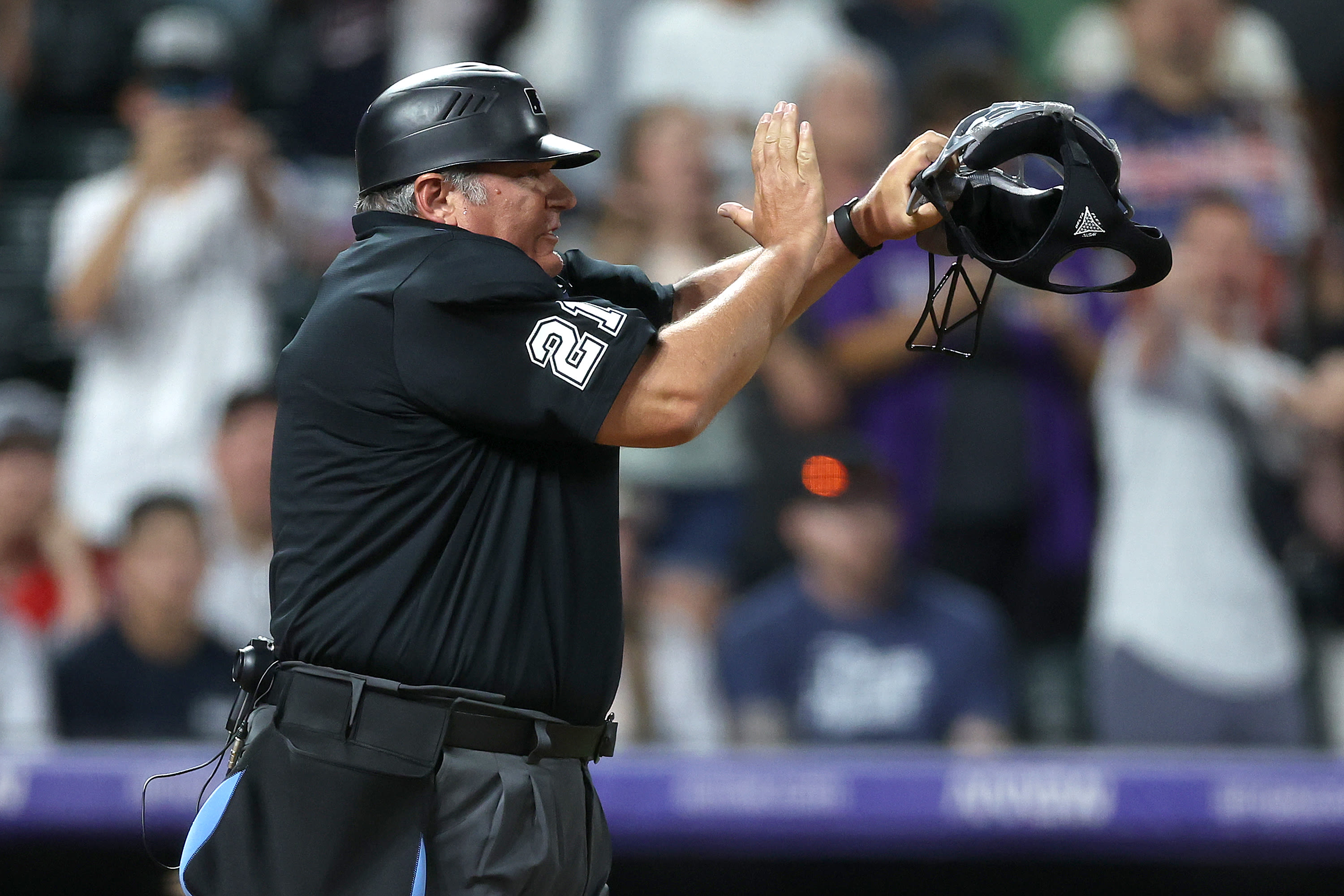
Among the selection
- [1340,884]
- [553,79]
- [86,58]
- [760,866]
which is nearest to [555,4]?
[553,79]

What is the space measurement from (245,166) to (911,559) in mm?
2588

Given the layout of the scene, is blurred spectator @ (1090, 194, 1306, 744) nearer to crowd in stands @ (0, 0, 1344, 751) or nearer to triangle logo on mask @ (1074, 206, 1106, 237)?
crowd in stands @ (0, 0, 1344, 751)

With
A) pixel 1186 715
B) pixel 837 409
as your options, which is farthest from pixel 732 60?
pixel 1186 715

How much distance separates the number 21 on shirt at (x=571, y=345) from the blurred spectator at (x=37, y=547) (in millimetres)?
3401

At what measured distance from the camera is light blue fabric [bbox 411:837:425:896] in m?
2.21

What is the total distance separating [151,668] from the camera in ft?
16.6

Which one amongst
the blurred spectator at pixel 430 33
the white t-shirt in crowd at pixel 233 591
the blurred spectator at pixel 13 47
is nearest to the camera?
the white t-shirt in crowd at pixel 233 591

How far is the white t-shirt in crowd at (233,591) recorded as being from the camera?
5145 millimetres

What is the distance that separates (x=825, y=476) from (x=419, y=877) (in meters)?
3.04

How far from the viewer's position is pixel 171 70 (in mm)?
5652

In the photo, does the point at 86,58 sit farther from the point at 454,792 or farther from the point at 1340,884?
the point at 1340,884

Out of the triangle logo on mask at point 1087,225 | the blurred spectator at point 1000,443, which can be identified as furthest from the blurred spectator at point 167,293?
the triangle logo on mask at point 1087,225

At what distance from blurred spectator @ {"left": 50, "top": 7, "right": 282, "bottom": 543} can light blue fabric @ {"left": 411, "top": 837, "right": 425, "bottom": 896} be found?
11.4ft

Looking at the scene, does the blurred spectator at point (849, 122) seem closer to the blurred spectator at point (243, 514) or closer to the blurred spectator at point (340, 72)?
the blurred spectator at point (340, 72)
